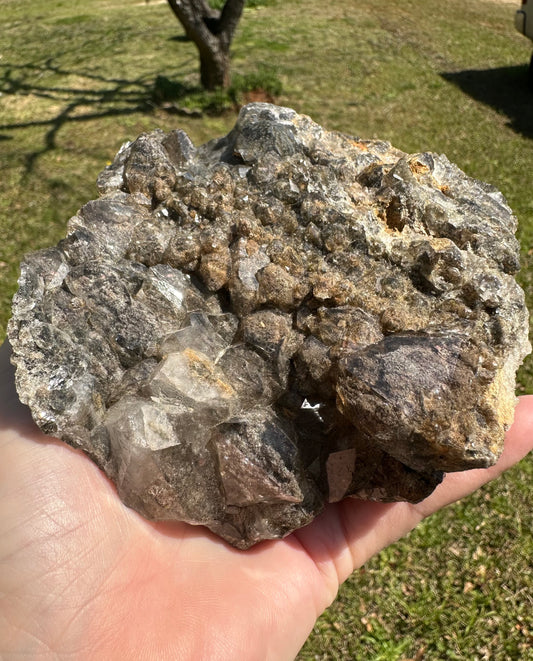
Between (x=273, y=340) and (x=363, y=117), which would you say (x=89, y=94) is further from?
(x=273, y=340)

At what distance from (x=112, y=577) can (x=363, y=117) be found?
5.62m

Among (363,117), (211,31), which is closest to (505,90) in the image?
(363,117)

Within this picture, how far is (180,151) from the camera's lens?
229cm

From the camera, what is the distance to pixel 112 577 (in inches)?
68.1

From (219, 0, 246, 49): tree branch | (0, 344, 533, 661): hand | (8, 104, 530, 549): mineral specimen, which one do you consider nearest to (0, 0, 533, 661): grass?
(219, 0, 246, 49): tree branch

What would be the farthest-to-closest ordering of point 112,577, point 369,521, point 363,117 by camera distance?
point 363,117, point 369,521, point 112,577

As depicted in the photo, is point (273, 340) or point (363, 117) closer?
point (273, 340)

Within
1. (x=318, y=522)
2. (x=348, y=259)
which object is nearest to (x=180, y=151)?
(x=348, y=259)

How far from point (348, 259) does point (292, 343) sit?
317 millimetres

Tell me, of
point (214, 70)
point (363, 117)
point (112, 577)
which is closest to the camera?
point (112, 577)

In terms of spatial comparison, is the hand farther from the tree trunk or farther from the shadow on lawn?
the tree trunk

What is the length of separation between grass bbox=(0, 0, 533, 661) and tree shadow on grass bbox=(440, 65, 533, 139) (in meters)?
0.03

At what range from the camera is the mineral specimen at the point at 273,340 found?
5.54ft

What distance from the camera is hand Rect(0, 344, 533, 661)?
1.62 meters
